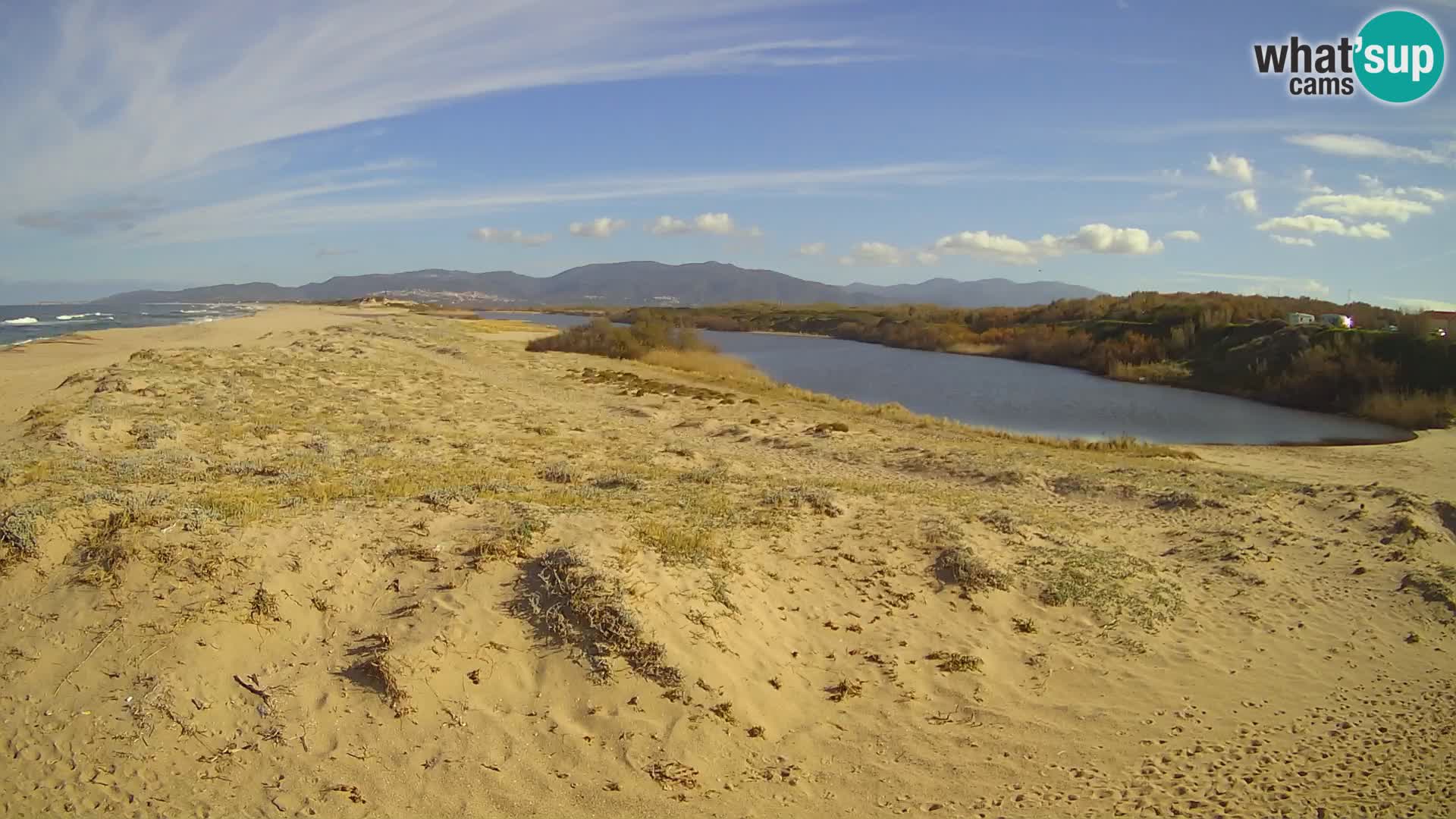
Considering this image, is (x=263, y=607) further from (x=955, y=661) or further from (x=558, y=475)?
(x=558, y=475)

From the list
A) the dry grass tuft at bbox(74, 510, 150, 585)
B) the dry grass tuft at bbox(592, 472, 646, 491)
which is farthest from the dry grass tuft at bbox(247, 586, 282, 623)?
the dry grass tuft at bbox(592, 472, 646, 491)

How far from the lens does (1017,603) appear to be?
8.72 m

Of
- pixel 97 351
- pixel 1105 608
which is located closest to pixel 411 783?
pixel 1105 608

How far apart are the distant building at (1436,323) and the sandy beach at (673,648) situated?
106ft

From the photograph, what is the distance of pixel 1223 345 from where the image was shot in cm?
4856

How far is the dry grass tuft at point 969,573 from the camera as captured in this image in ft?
29.0

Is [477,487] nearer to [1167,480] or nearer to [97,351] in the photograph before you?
[1167,480]

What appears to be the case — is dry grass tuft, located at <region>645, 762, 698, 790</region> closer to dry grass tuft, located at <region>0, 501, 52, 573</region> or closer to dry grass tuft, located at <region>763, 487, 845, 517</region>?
dry grass tuft, located at <region>763, 487, 845, 517</region>

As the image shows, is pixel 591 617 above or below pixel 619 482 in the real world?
below

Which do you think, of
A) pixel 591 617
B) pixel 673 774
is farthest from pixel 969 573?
pixel 673 774

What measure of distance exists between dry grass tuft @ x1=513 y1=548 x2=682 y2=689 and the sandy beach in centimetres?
3

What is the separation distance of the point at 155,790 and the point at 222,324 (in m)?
60.0

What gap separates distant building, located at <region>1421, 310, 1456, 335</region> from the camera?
37.2 m

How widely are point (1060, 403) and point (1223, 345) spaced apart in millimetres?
17124
